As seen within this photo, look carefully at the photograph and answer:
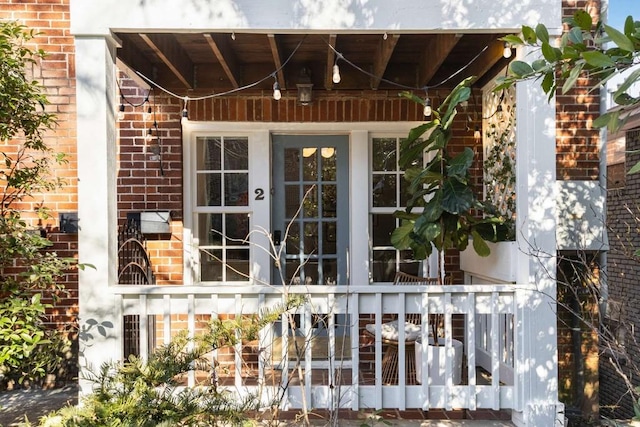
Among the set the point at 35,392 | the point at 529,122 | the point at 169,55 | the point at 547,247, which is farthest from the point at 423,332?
the point at 35,392

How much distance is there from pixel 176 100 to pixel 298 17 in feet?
6.05

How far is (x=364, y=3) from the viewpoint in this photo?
10.1 ft

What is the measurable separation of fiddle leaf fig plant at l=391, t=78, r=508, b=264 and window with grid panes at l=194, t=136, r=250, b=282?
1.59m

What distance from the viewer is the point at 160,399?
1750mm

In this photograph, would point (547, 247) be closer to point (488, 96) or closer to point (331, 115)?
point (488, 96)

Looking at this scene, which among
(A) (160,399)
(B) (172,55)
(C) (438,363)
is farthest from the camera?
(B) (172,55)

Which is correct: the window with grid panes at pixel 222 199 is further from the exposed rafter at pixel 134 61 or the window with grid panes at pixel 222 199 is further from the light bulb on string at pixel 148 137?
the exposed rafter at pixel 134 61

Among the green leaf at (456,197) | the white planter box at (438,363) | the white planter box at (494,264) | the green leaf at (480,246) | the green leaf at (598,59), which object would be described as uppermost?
the green leaf at (598,59)

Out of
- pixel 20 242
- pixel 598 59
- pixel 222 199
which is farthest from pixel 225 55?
pixel 598 59

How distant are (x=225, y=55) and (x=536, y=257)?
2.58 m

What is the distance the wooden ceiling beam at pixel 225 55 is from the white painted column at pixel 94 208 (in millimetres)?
678

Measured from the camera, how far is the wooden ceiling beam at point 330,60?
3221mm

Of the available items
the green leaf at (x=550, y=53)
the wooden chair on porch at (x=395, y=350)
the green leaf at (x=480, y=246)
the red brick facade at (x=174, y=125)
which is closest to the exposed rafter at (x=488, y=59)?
the red brick facade at (x=174, y=125)

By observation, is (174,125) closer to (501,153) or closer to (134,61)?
(134,61)
